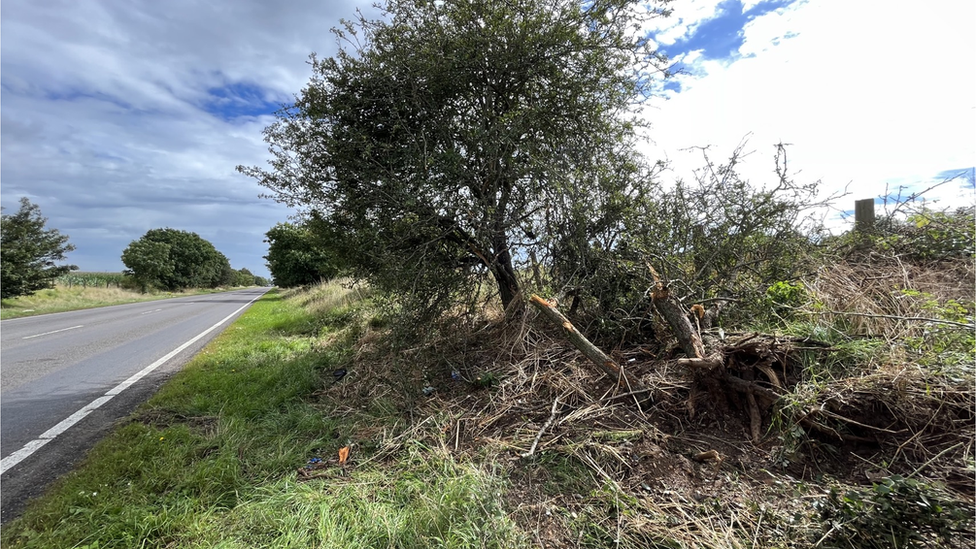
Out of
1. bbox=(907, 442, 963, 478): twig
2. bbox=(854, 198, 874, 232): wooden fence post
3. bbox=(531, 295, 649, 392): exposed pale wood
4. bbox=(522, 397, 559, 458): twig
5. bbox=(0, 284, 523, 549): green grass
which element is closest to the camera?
bbox=(907, 442, 963, 478): twig

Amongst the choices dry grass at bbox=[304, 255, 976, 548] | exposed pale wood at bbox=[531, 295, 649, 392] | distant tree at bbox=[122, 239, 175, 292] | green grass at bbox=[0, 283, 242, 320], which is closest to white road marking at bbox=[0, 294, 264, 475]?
dry grass at bbox=[304, 255, 976, 548]

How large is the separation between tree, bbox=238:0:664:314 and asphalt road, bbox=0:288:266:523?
333 cm

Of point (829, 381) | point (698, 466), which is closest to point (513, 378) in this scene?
point (698, 466)

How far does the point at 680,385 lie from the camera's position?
3324 mm

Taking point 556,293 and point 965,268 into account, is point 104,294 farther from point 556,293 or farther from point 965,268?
point 965,268

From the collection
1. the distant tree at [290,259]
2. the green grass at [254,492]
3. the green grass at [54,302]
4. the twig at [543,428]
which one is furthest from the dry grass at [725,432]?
the distant tree at [290,259]

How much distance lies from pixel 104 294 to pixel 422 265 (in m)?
36.5

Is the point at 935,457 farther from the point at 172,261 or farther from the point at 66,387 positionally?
the point at 172,261

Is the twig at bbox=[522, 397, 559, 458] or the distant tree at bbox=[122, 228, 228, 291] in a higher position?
the distant tree at bbox=[122, 228, 228, 291]

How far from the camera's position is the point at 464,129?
16.7ft

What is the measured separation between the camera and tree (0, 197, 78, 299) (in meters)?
20.0

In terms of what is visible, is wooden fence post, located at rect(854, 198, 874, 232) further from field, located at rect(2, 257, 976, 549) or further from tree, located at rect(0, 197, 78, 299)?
tree, located at rect(0, 197, 78, 299)

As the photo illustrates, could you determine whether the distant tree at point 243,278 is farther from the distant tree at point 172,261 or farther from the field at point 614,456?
the field at point 614,456

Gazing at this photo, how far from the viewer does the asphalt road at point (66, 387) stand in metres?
3.33
